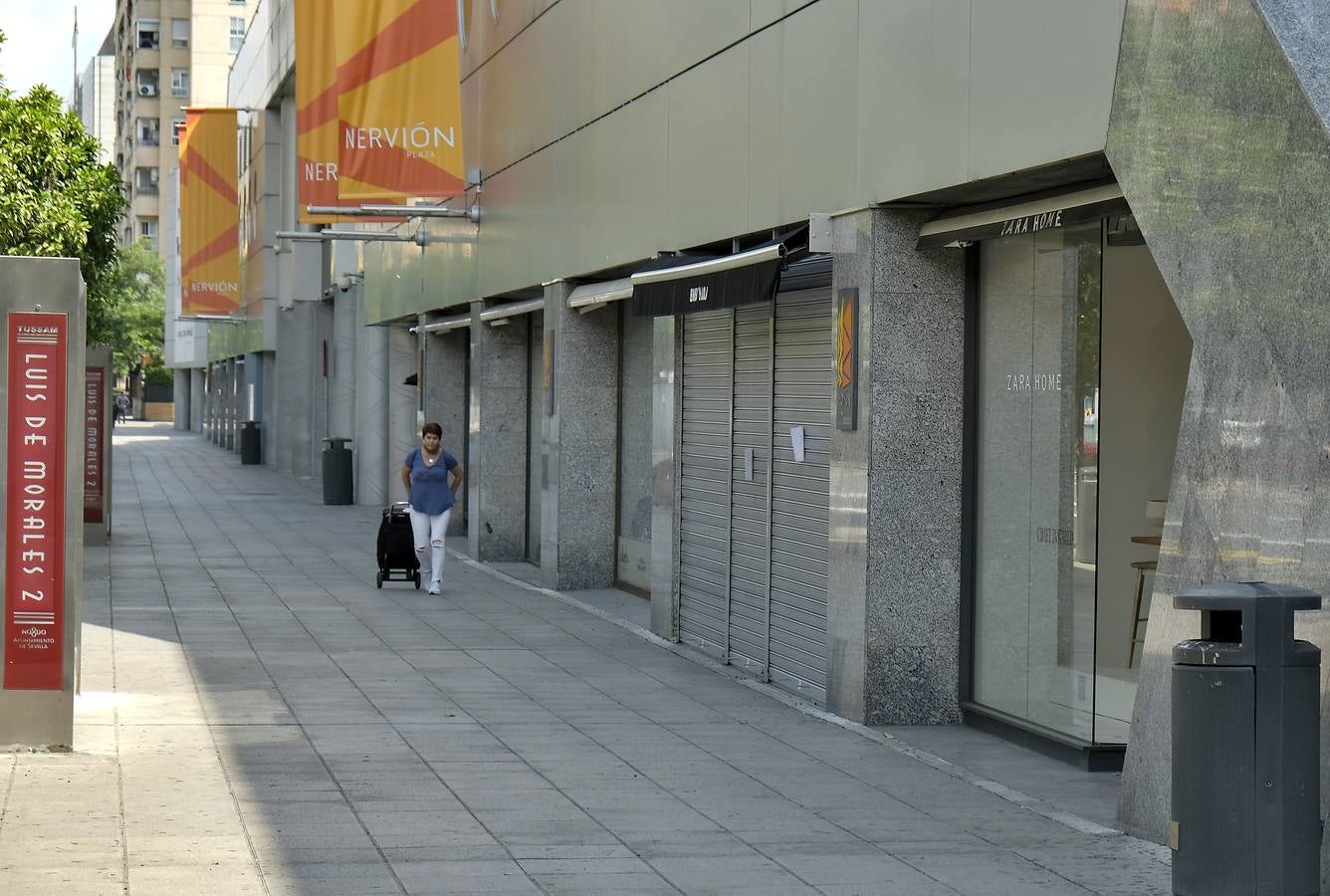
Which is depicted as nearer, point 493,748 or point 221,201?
point 493,748

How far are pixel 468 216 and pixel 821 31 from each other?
11.5 metres

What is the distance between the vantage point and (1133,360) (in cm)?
895

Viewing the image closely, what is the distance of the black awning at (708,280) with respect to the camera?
11281 millimetres

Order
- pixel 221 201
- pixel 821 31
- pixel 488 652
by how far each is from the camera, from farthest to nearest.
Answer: pixel 221 201
pixel 488 652
pixel 821 31

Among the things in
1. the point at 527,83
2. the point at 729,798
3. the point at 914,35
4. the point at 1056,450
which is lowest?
the point at 729,798

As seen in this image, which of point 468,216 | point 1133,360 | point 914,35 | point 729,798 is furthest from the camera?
point 468,216

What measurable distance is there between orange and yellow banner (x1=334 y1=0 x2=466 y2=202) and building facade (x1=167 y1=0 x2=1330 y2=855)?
0.99 metres

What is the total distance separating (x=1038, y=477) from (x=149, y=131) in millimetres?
96304

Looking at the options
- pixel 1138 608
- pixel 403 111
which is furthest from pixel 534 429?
pixel 1138 608

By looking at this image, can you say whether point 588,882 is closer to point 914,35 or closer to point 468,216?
point 914,35

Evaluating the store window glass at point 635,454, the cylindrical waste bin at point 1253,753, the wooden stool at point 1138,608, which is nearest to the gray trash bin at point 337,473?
the store window glass at point 635,454

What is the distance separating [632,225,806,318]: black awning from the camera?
37.0 ft

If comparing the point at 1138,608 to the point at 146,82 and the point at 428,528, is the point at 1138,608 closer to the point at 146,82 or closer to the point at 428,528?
the point at 428,528

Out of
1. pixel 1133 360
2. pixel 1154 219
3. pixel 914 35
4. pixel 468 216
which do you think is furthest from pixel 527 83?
pixel 1154 219
